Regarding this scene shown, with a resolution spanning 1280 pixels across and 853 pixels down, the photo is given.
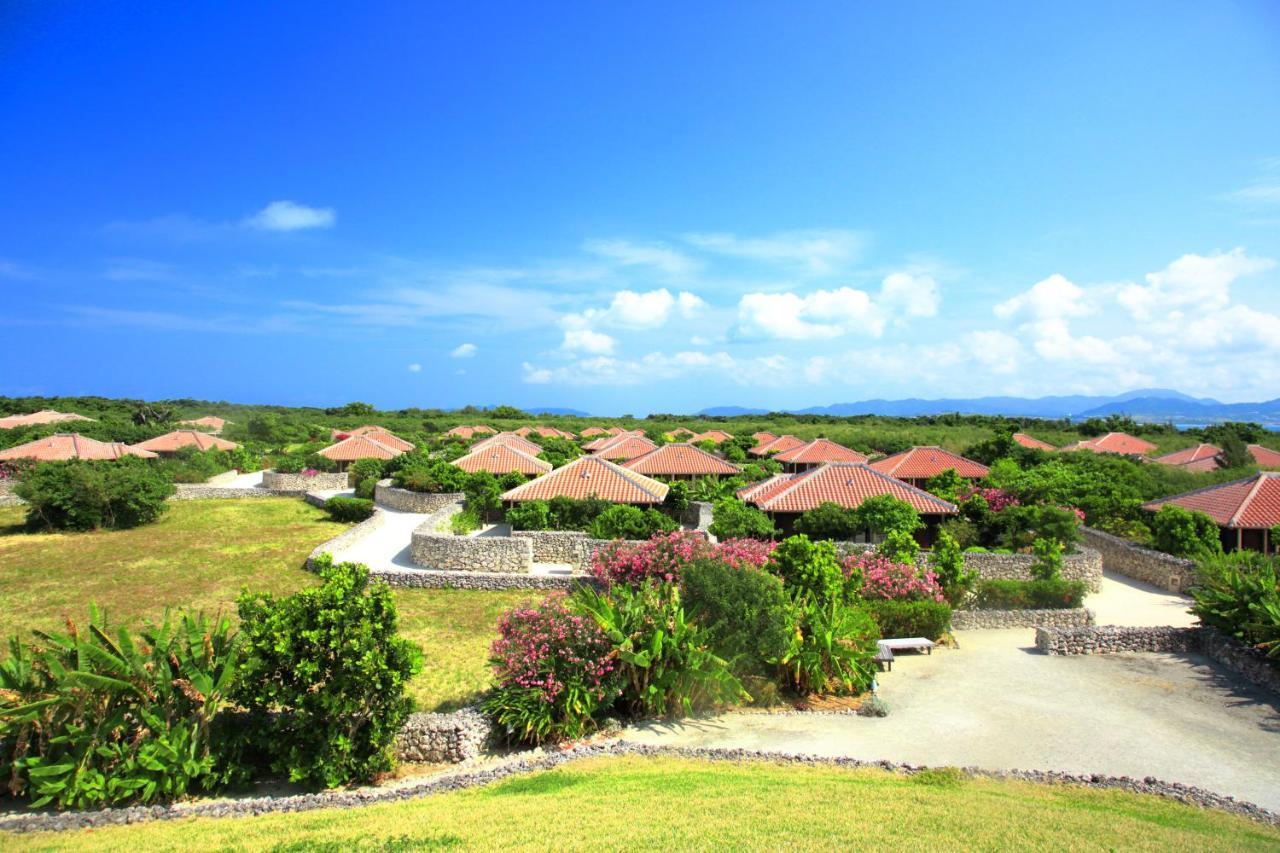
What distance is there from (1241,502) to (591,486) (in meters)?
24.3

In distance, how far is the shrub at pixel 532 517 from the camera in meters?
26.9

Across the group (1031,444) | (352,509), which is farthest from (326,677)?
(1031,444)

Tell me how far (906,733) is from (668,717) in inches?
164

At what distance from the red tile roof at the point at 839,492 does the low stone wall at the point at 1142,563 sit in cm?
605

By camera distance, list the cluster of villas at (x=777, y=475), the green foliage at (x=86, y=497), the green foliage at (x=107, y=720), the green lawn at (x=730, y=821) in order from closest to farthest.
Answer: the green lawn at (x=730, y=821) → the green foliage at (x=107, y=720) → the cluster of villas at (x=777, y=475) → the green foliage at (x=86, y=497)

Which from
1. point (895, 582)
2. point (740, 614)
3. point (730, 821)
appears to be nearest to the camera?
point (730, 821)

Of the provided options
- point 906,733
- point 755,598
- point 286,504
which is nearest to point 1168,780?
point 906,733

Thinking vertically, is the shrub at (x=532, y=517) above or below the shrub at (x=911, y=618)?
above

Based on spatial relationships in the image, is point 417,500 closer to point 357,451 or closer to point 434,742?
point 357,451

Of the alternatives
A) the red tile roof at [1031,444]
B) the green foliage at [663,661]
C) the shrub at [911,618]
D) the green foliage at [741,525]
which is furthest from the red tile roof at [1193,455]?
the green foliage at [663,661]

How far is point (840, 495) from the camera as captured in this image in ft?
91.1

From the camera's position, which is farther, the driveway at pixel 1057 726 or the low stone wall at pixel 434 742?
the low stone wall at pixel 434 742

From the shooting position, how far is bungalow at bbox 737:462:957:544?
88.9 feet

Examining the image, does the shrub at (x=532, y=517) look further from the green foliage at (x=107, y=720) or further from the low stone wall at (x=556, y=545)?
the green foliage at (x=107, y=720)
